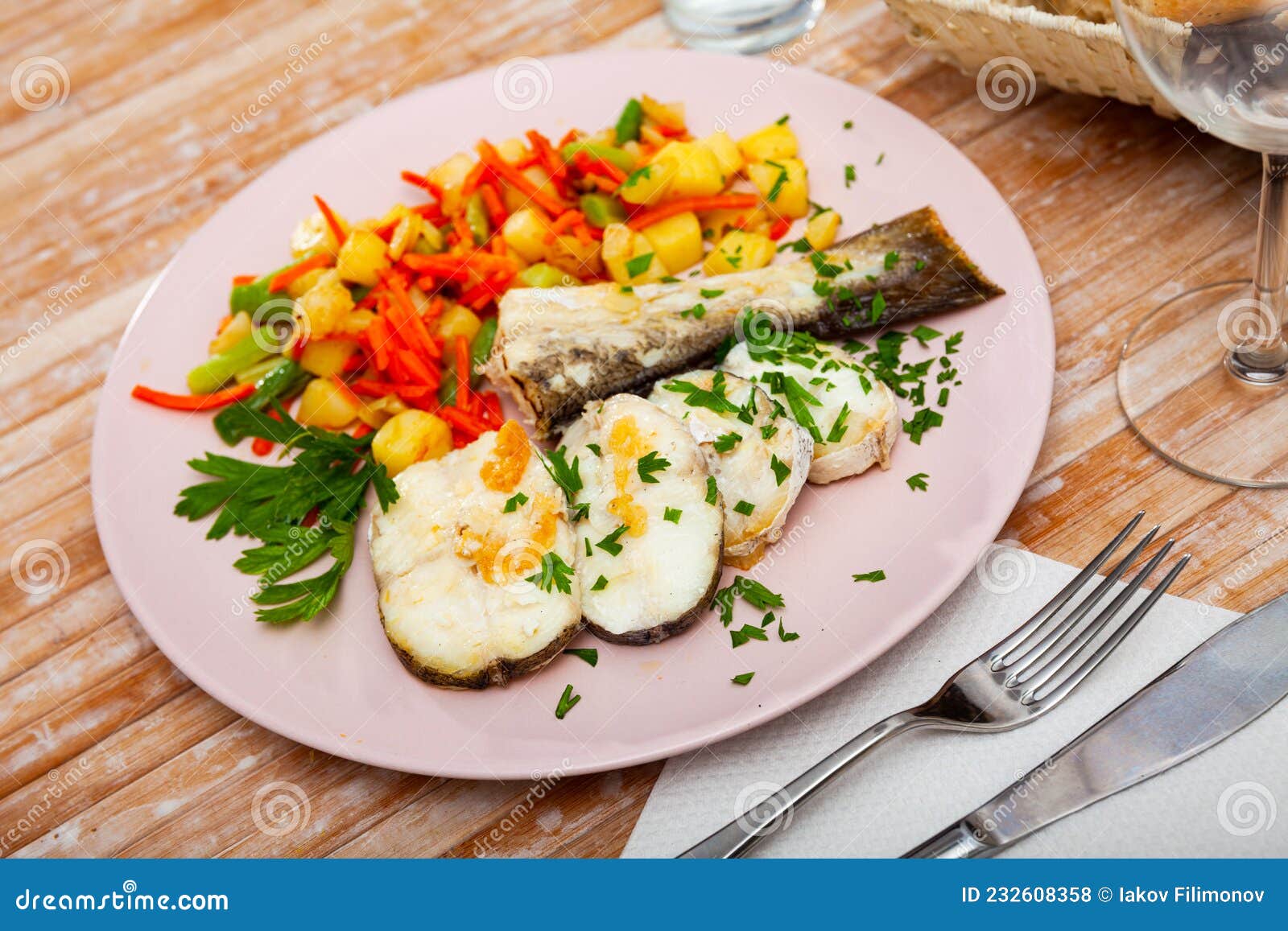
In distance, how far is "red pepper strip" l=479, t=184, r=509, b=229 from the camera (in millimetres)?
2959

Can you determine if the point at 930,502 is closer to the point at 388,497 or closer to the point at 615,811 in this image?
the point at 615,811

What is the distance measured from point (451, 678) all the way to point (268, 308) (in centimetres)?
126

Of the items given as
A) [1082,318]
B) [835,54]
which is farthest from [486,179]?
[1082,318]

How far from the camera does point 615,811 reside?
7.07 ft

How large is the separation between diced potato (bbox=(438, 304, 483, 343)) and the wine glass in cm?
152

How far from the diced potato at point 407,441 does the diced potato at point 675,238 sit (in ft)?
2.34

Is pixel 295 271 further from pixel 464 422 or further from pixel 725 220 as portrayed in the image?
pixel 725 220

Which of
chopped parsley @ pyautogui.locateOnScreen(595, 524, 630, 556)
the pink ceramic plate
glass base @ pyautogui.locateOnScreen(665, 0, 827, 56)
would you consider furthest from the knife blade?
glass base @ pyautogui.locateOnScreen(665, 0, 827, 56)

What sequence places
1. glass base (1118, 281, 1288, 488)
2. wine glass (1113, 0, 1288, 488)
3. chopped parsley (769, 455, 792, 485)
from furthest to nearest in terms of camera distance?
glass base (1118, 281, 1288, 488), chopped parsley (769, 455, 792, 485), wine glass (1113, 0, 1288, 488)

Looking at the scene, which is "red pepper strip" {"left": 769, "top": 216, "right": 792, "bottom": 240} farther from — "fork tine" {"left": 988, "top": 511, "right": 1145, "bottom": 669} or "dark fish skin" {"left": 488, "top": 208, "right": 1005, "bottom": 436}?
"fork tine" {"left": 988, "top": 511, "right": 1145, "bottom": 669}

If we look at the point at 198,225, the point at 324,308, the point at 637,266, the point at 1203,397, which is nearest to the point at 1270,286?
the point at 1203,397

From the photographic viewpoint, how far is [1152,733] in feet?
6.46

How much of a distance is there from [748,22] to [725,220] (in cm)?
104

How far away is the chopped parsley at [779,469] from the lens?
2223 mm
